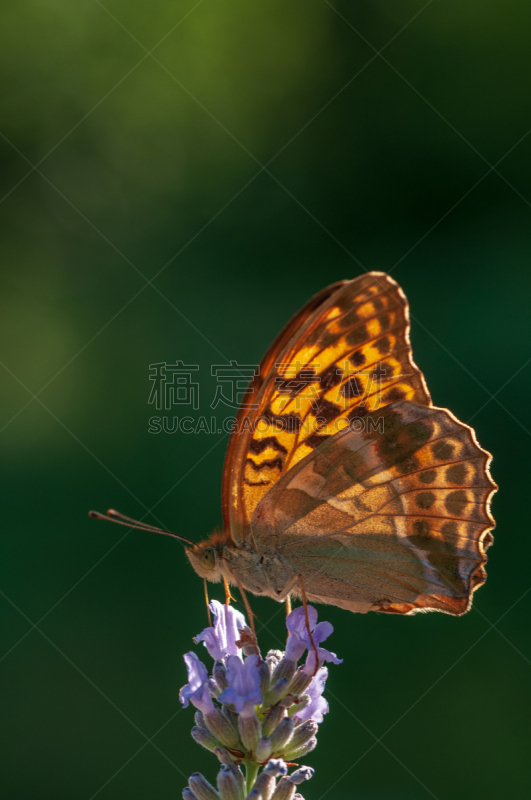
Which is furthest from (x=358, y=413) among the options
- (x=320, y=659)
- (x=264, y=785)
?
(x=264, y=785)

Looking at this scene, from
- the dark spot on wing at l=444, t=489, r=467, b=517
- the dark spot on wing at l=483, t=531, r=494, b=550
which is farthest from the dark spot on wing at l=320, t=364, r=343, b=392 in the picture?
the dark spot on wing at l=483, t=531, r=494, b=550

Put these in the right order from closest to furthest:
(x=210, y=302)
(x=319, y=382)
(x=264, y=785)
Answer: (x=264, y=785) < (x=319, y=382) < (x=210, y=302)

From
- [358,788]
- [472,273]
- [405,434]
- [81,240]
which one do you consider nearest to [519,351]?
[472,273]

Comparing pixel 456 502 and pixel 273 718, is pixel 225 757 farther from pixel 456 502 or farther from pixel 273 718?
pixel 456 502

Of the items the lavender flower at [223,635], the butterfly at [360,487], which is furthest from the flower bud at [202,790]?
the butterfly at [360,487]

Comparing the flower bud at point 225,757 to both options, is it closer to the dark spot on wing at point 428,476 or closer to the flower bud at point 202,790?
the flower bud at point 202,790

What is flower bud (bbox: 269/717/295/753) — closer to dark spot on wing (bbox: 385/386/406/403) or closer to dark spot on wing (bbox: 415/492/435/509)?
dark spot on wing (bbox: 415/492/435/509)
